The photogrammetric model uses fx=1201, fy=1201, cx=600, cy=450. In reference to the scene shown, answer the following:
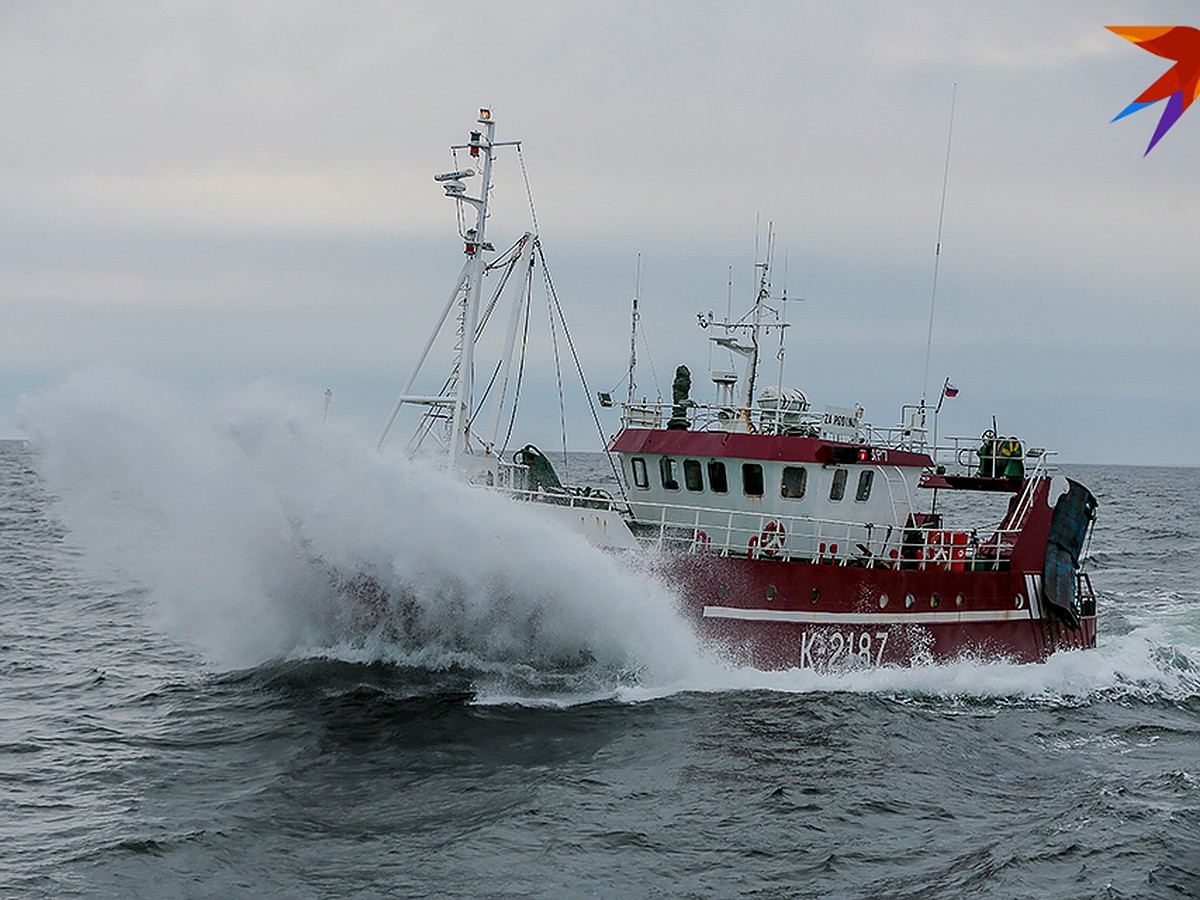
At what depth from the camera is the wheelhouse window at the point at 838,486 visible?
21625mm

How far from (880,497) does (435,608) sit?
912cm

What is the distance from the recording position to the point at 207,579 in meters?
19.9

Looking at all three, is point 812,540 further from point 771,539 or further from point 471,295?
point 471,295

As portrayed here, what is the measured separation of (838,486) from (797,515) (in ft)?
3.21

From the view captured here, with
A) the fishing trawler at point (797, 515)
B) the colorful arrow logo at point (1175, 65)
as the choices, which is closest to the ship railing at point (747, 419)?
the fishing trawler at point (797, 515)

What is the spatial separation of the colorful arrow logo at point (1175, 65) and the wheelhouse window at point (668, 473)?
52.9ft

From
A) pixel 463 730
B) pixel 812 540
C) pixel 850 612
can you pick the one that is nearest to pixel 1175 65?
pixel 463 730

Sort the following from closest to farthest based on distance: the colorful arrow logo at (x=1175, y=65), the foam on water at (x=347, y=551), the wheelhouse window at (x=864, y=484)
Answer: the colorful arrow logo at (x=1175, y=65) → the foam on water at (x=347, y=551) → the wheelhouse window at (x=864, y=484)

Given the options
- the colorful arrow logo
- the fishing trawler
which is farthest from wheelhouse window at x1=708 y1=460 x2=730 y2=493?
the colorful arrow logo

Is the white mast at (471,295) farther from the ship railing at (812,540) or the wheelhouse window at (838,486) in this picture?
the wheelhouse window at (838,486)

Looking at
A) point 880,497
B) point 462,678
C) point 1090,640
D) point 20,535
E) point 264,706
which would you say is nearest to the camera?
point 264,706

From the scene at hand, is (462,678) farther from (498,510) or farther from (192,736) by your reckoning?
(192,736)

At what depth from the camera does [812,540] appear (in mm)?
21844

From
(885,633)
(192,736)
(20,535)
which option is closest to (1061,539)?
(885,633)
